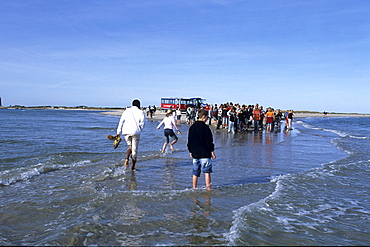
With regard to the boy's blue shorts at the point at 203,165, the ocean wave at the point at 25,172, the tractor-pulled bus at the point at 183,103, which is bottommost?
the ocean wave at the point at 25,172

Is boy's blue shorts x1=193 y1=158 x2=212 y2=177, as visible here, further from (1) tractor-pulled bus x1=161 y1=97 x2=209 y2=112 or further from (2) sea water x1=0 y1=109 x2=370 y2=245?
(1) tractor-pulled bus x1=161 y1=97 x2=209 y2=112

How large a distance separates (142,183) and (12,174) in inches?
142

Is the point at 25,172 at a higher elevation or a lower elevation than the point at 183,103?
lower

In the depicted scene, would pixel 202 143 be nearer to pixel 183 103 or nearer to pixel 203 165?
pixel 203 165

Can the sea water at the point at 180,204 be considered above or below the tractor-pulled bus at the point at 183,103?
below

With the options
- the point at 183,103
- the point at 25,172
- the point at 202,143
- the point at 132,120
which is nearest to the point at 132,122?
the point at 132,120

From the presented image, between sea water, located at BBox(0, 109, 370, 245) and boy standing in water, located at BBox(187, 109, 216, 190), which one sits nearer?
sea water, located at BBox(0, 109, 370, 245)

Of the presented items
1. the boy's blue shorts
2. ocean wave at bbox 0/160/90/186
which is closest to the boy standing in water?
the boy's blue shorts

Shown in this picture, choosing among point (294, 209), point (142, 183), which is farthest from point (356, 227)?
point (142, 183)

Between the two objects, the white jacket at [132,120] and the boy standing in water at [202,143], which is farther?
the white jacket at [132,120]

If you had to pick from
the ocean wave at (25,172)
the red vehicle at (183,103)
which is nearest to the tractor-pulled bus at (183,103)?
the red vehicle at (183,103)

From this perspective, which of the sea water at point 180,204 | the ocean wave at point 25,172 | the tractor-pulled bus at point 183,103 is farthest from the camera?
the tractor-pulled bus at point 183,103

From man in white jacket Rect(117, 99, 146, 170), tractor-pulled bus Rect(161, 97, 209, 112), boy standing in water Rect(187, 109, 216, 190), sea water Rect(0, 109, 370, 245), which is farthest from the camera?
tractor-pulled bus Rect(161, 97, 209, 112)

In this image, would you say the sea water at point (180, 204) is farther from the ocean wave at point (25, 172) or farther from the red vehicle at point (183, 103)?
the red vehicle at point (183, 103)
